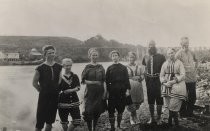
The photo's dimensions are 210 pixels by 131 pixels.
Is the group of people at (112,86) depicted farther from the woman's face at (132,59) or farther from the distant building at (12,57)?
the distant building at (12,57)

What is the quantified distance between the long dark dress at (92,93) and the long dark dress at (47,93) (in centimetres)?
43

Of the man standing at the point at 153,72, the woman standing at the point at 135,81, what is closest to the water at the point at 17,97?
the woman standing at the point at 135,81

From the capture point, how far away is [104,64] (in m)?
4.73

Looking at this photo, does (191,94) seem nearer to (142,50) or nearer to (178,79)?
(178,79)

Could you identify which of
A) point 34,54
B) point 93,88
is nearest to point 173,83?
point 93,88

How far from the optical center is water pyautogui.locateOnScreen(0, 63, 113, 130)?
461cm

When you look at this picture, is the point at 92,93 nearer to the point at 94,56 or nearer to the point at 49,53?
the point at 94,56

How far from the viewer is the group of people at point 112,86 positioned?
315 centimetres

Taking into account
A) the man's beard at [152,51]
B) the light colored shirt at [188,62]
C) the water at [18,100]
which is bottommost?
the water at [18,100]

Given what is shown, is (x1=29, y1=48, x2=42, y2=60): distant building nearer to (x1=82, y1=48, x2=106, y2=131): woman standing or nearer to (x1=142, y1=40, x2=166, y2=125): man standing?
(x1=82, y1=48, x2=106, y2=131): woman standing

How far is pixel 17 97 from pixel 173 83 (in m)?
3.34

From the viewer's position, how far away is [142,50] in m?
5.29

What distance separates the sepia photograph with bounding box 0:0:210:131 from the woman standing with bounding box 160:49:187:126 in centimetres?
1

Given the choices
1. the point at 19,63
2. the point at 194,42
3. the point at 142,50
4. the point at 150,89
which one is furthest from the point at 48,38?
the point at 194,42
